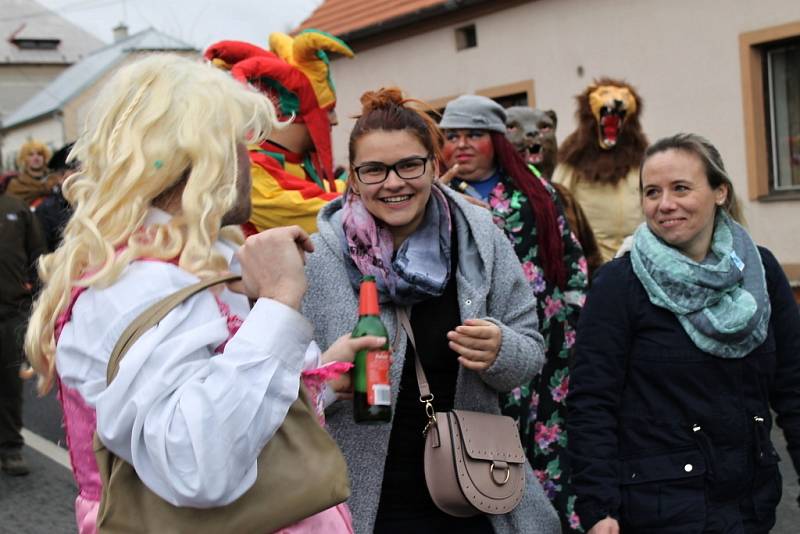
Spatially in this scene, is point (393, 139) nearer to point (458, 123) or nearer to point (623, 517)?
point (623, 517)

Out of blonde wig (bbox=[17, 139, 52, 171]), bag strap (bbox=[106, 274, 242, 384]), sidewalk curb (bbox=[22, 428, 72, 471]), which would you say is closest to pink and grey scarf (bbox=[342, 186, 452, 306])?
bag strap (bbox=[106, 274, 242, 384])

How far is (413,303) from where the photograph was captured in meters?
3.00

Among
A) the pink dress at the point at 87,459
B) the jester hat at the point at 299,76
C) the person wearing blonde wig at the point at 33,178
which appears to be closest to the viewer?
the pink dress at the point at 87,459

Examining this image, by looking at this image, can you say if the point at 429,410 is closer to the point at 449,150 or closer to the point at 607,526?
the point at 607,526

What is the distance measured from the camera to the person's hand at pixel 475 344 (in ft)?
9.32

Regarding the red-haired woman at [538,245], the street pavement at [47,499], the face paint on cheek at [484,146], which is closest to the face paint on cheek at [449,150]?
the red-haired woman at [538,245]

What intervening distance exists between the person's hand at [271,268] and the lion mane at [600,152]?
500cm

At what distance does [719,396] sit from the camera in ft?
9.95

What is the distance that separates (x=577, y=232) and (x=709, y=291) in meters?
2.77

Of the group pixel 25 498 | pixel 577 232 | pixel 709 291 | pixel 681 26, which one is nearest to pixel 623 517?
pixel 709 291

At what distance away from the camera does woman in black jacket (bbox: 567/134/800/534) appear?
2.99 m

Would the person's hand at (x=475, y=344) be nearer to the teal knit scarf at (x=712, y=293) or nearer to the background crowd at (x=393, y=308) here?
the background crowd at (x=393, y=308)

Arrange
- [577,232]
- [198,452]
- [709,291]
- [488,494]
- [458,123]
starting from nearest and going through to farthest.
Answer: [198,452] → [488,494] → [709,291] → [458,123] → [577,232]

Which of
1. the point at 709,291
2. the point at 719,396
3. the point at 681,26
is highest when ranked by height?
Answer: the point at 681,26
